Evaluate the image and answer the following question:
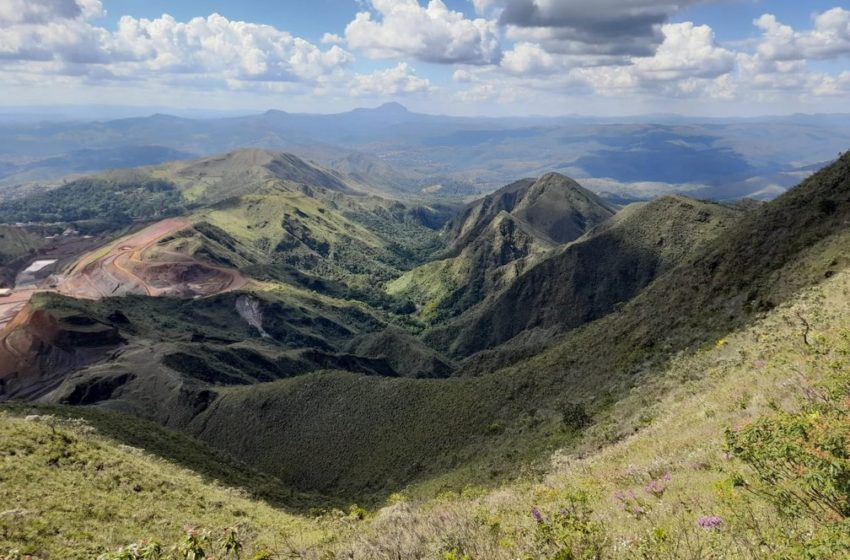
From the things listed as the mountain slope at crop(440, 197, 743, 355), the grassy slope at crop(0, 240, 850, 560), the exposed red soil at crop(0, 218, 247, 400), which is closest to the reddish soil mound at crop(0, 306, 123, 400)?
the exposed red soil at crop(0, 218, 247, 400)

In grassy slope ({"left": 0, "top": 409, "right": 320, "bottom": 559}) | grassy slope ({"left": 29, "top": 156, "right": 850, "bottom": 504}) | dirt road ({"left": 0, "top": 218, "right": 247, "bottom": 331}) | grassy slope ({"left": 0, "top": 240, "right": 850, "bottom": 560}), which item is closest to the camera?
grassy slope ({"left": 0, "top": 240, "right": 850, "bottom": 560})

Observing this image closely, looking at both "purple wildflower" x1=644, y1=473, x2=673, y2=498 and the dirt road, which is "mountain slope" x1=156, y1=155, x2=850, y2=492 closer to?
"purple wildflower" x1=644, y1=473, x2=673, y2=498

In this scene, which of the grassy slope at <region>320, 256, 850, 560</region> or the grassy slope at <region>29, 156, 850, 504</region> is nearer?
the grassy slope at <region>320, 256, 850, 560</region>

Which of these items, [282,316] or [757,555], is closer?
[757,555]

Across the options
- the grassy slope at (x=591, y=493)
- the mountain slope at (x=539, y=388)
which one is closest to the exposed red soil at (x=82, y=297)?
the mountain slope at (x=539, y=388)

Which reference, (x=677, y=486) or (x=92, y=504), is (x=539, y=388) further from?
(x=677, y=486)

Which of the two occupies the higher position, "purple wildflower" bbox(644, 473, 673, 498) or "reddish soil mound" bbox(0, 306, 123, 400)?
"purple wildflower" bbox(644, 473, 673, 498)

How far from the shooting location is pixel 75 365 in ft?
347

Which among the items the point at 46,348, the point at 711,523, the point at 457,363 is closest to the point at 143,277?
the point at 46,348

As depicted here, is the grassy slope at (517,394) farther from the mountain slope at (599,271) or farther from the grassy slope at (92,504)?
the mountain slope at (599,271)

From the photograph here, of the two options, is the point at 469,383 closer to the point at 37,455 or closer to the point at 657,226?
the point at 37,455

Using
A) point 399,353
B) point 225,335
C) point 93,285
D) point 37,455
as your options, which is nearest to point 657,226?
point 399,353

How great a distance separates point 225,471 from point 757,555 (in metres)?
53.5

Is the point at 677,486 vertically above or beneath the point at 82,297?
above
